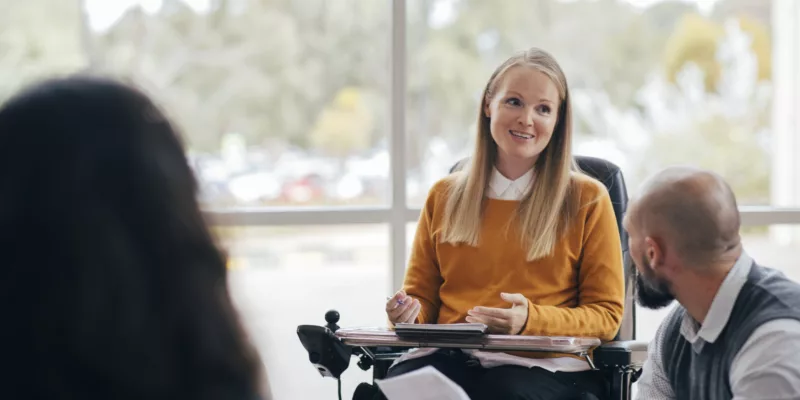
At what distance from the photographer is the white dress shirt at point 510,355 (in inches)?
89.0

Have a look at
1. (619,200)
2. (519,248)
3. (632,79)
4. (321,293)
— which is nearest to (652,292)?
(519,248)

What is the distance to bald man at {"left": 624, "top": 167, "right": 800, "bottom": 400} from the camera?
1714 millimetres

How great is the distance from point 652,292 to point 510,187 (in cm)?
62

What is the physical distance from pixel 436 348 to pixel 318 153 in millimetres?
1429

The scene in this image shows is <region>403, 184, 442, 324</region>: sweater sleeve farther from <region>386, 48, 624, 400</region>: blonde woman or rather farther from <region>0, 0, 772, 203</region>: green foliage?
<region>0, 0, 772, 203</region>: green foliage

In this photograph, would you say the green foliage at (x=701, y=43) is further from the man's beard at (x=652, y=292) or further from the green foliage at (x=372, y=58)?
the man's beard at (x=652, y=292)

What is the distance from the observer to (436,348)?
92.0 inches

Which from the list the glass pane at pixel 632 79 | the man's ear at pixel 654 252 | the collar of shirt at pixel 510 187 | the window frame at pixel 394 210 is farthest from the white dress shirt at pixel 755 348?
the glass pane at pixel 632 79

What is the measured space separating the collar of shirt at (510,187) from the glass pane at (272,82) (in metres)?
1.03

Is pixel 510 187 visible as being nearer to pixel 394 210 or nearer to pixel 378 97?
pixel 394 210

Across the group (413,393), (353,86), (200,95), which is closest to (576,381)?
(413,393)

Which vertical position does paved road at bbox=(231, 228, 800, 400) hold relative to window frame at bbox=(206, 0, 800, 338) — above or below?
below

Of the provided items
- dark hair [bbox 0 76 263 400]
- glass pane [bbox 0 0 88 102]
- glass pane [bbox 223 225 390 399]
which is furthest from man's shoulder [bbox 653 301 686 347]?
glass pane [bbox 0 0 88 102]

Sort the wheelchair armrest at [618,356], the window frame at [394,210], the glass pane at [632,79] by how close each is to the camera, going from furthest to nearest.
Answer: the glass pane at [632,79] < the window frame at [394,210] < the wheelchair armrest at [618,356]
